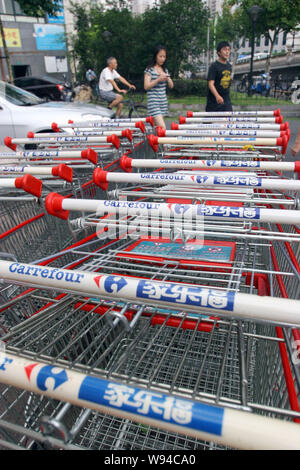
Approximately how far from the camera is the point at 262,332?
1.69 m

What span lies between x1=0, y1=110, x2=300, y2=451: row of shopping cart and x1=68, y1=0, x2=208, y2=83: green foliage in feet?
63.5

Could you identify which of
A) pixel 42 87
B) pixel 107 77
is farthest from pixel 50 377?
pixel 42 87

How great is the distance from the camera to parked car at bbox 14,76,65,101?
14.4 m

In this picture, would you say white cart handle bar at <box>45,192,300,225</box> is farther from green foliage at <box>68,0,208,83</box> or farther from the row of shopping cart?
green foliage at <box>68,0,208,83</box>

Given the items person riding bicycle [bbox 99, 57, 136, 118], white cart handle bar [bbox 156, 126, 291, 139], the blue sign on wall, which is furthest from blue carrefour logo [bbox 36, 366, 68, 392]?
the blue sign on wall

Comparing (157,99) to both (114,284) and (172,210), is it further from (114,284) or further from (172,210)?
(114,284)

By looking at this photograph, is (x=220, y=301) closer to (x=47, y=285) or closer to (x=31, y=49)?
(x=47, y=285)

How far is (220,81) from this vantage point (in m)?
4.67

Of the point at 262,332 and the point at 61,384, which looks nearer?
the point at 61,384

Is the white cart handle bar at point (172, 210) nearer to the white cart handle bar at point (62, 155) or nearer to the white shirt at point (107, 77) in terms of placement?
the white cart handle bar at point (62, 155)

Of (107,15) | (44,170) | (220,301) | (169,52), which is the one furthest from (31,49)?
(220,301)

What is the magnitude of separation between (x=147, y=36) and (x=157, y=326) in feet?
72.3
